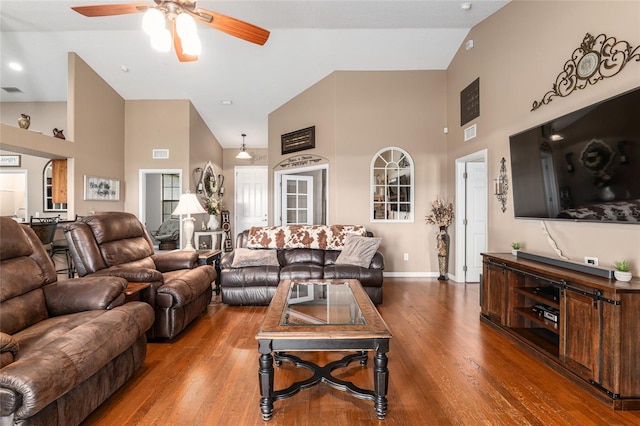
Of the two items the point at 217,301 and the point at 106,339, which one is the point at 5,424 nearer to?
the point at 106,339

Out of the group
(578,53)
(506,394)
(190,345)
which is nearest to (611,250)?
(506,394)

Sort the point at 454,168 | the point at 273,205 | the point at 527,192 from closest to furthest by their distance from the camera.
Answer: the point at 527,192
the point at 454,168
the point at 273,205

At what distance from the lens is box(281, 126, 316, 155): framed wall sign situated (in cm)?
596

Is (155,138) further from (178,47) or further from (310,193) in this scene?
(178,47)

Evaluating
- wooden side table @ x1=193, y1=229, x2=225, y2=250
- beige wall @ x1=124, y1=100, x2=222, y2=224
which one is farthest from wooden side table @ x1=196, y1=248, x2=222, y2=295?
beige wall @ x1=124, y1=100, x2=222, y2=224

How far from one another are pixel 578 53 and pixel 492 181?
5.55 feet

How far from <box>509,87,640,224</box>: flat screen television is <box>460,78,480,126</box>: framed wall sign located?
1361 mm

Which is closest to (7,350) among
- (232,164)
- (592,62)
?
(592,62)

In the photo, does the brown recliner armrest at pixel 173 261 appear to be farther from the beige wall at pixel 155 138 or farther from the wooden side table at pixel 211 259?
the beige wall at pixel 155 138

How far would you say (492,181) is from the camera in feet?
13.6

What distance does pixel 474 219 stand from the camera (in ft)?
16.8


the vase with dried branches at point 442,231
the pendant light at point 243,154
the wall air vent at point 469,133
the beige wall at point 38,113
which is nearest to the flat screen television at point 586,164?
the wall air vent at point 469,133

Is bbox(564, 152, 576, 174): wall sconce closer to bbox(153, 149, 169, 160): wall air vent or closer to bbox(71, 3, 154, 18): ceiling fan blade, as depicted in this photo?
bbox(71, 3, 154, 18): ceiling fan blade

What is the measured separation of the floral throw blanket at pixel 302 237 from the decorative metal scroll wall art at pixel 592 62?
281 cm
